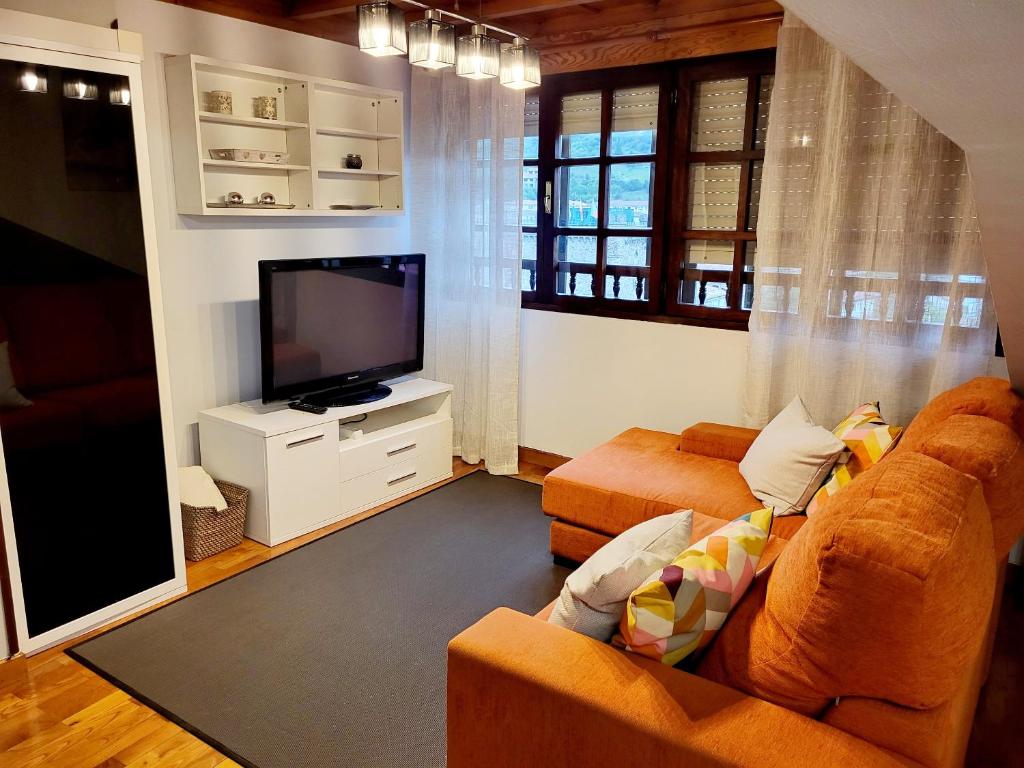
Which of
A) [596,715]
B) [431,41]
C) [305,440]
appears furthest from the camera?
[305,440]

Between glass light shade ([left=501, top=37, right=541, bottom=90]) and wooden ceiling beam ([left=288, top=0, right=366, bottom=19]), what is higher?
wooden ceiling beam ([left=288, top=0, right=366, bottom=19])

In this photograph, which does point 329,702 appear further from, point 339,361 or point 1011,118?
point 1011,118

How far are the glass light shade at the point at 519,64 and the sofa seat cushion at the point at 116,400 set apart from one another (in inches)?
72.4

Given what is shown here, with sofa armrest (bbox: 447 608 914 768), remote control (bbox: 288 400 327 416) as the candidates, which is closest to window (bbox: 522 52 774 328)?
remote control (bbox: 288 400 327 416)

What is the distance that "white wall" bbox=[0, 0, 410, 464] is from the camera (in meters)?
3.43

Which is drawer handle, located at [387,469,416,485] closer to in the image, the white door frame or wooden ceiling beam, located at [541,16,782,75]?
the white door frame

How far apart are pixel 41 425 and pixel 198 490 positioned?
Result: 101cm

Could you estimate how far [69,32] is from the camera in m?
2.41

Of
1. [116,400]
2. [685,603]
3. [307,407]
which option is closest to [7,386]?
[116,400]

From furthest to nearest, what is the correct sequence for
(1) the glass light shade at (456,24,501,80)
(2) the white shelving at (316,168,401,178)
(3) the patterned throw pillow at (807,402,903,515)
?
(2) the white shelving at (316,168,401,178) → (1) the glass light shade at (456,24,501,80) → (3) the patterned throw pillow at (807,402,903,515)

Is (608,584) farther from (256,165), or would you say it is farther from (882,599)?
(256,165)

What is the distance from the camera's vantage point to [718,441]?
3.52 m

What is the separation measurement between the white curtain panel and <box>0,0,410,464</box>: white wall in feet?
1.77

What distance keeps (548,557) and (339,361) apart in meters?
1.46
